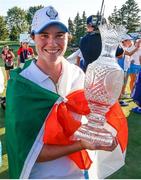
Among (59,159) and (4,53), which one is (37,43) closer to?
(59,159)

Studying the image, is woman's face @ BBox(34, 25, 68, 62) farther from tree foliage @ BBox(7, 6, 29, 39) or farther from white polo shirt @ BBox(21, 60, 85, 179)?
tree foliage @ BBox(7, 6, 29, 39)

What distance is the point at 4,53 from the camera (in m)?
11.6

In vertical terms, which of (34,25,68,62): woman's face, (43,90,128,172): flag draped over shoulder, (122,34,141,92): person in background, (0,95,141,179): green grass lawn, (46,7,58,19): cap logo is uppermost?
(46,7,58,19): cap logo

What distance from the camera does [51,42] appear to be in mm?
1771

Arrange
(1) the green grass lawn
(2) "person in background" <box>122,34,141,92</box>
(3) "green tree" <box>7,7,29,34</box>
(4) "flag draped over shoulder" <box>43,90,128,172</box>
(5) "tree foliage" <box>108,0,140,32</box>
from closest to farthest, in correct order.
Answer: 1. (4) "flag draped over shoulder" <box>43,90,128,172</box>
2. (1) the green grass lawn
3. (2) "person in background" <box>122,34,141,92</box>
4. (5) "tree foliage" <box>108,0,140,32</box>
5. (3) "green tree" <box>7,7,29,34</box>

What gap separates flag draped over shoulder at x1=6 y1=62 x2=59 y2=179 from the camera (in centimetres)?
172

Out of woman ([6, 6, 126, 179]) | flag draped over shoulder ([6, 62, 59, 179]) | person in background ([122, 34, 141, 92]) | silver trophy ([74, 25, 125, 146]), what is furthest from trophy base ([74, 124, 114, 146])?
person in background ([122, 34, 141, 92])

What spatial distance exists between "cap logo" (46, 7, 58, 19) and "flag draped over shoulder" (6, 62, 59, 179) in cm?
35

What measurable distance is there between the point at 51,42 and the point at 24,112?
0.37m

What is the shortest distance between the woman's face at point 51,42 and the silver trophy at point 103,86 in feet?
1.12

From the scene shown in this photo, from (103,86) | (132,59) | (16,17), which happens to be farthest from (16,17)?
(103,86)

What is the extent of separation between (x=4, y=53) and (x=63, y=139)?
10.2m

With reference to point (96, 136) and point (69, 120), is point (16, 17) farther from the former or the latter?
point (96, 136)

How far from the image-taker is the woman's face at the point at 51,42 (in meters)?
1.78
